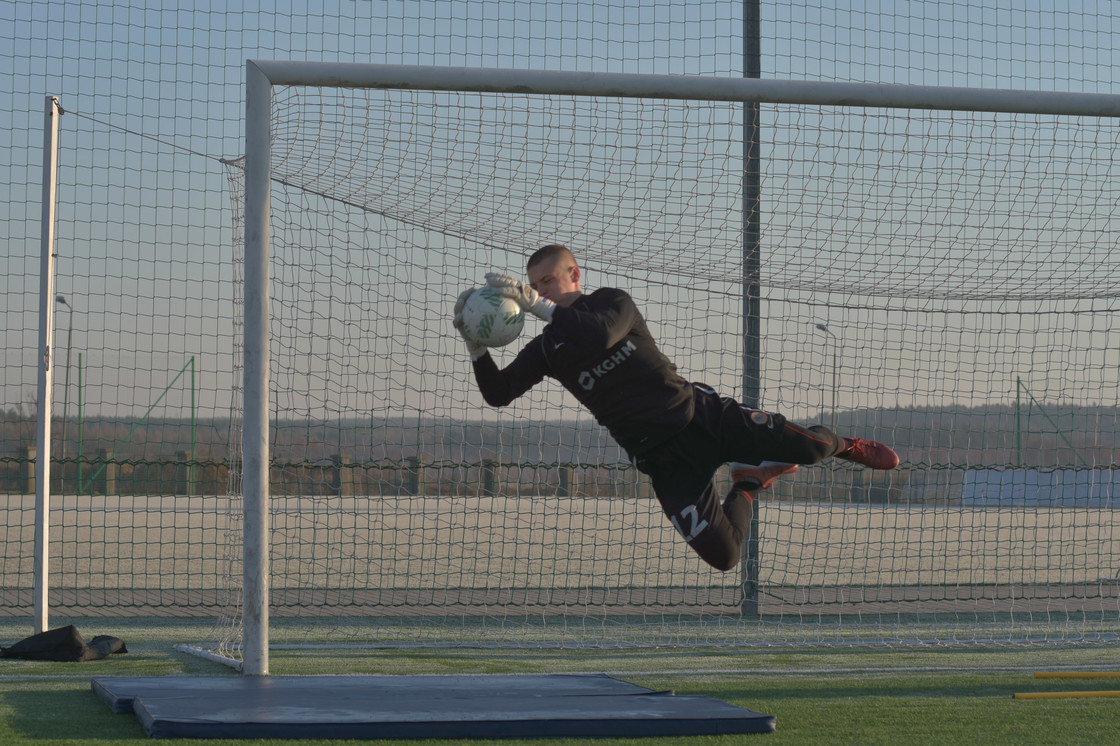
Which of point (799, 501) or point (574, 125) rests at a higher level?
point (574, 125)

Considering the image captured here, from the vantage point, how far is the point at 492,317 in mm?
4477

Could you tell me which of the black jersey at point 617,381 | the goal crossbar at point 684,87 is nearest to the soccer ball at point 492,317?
the black jersey at point 617,381

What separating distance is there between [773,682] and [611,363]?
2.34m

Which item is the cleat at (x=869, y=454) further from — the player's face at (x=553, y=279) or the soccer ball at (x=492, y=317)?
the soccer ball at (x=492, y=317)

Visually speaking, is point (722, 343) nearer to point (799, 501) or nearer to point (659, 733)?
point (799, 501)

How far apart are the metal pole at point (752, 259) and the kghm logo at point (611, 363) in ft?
9.77

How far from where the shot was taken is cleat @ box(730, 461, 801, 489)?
215 inches

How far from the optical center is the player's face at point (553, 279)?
16.2 feet

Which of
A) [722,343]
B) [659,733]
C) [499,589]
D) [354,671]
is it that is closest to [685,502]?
[659,733]

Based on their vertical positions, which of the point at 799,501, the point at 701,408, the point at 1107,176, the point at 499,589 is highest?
the point at 1107,176

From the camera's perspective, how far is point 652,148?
280 inches

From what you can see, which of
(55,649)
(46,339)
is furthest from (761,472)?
(46,339)

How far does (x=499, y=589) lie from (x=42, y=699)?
466 centimetres

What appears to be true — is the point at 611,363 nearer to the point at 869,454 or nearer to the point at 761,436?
the point at 761,436
